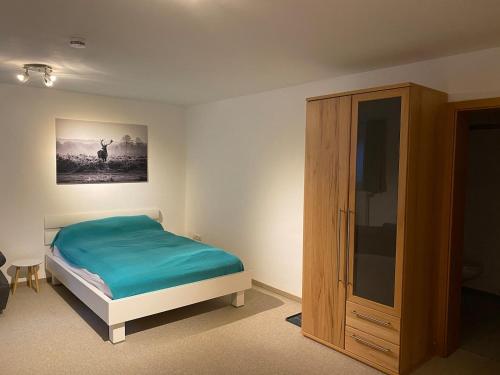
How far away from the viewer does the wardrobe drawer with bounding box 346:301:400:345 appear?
9.17 feet

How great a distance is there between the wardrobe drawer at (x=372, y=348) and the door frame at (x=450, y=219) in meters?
0.56

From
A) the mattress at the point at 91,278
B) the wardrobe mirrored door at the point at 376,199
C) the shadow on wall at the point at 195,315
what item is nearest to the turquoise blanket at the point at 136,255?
the mattress at the point at 91,278

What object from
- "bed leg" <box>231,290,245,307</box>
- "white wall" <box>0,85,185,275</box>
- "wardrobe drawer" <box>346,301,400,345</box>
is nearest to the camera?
"wardrobe drawer" <box>346,301,400,345</box>

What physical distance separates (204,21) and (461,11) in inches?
56.4

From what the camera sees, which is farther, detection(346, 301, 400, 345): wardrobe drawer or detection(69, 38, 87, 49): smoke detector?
detection(346, 301, 400, 345): wardrobe drawer

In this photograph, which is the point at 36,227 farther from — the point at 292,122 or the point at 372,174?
the point at 372,174

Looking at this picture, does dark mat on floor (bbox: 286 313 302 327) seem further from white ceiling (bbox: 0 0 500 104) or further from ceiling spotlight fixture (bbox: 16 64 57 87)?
ceiling spotlight fixture (bbox: 16 64 57 87)

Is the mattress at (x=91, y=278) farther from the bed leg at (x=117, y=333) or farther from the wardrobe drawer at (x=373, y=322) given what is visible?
the wardrobe drawer at (x=373, y=322)

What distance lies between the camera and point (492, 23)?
7.59 feet

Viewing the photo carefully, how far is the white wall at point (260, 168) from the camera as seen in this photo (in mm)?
3900

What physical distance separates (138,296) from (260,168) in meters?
2.08

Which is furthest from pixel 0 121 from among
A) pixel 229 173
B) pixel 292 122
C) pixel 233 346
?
pixel 233 346

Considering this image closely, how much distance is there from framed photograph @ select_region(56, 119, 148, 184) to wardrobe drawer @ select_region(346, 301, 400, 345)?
3503mm

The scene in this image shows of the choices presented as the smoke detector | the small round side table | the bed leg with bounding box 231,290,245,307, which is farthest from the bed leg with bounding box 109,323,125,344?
the smoke detector
